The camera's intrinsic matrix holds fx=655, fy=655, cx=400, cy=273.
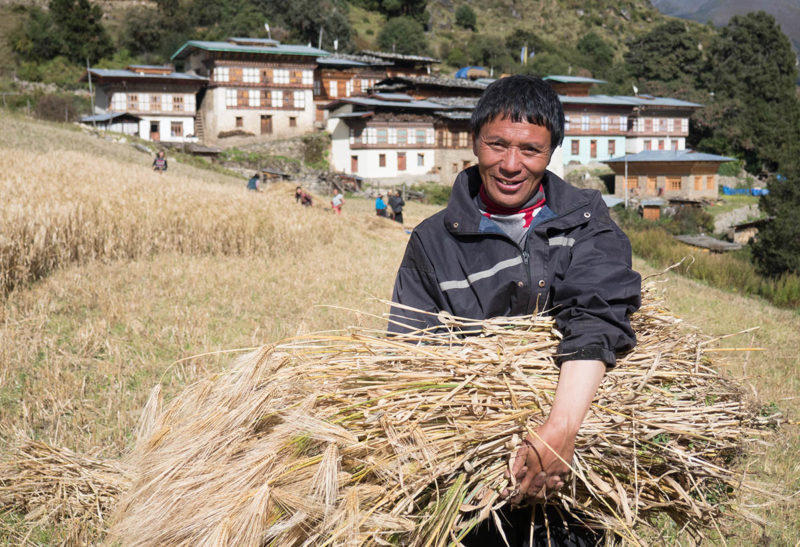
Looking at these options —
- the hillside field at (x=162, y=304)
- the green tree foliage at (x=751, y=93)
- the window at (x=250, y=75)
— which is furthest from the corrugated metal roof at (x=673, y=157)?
the hillside field at (x=162, y=304)

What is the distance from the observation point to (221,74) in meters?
55.2

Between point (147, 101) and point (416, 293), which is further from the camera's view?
point (147, 101)

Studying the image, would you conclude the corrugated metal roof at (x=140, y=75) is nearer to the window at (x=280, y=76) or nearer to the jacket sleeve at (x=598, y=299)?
the window at (x=280, y=76)

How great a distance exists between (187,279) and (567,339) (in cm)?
926

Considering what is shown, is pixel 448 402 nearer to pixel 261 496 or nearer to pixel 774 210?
pixel 261 496

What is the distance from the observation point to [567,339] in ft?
7.04

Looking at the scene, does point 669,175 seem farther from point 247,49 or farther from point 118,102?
point 118,102

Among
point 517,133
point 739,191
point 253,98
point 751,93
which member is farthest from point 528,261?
point 751,93

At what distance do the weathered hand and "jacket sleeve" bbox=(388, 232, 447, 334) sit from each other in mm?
706

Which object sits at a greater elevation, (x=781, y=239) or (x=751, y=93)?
(x=751, y=93)

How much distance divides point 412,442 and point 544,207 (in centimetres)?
101

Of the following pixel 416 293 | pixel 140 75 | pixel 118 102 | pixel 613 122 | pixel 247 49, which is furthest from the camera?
pixel 613 122

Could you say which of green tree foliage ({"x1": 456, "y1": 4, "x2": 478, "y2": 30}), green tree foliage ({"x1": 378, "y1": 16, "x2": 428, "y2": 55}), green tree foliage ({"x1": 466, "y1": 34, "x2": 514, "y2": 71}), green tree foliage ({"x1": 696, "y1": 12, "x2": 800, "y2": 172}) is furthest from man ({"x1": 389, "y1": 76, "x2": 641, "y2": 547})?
green tree foliage ({"x1": 456, "y1": 4, "x2": 478, "y2": 30})

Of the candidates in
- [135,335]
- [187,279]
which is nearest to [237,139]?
[187,279]
